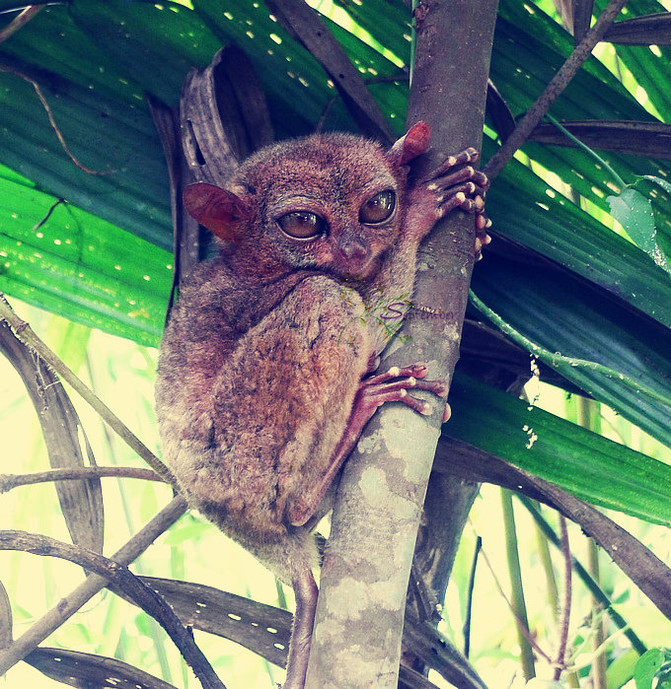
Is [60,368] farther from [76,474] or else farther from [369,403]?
[369,403]

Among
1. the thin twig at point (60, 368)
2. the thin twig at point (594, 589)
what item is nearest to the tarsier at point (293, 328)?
the thin twig at point (60, 368)

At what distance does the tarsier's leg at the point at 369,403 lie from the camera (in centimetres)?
179

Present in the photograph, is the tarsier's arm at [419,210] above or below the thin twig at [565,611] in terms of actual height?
above

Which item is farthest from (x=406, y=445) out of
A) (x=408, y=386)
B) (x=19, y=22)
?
(x=19, y=22)

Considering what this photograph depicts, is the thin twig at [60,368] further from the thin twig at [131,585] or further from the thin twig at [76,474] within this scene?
the thin twig at [131,585]

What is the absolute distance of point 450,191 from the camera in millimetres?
2170

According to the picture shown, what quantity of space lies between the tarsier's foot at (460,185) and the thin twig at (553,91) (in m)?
0.12

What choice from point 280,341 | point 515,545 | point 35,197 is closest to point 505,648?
point 515,545

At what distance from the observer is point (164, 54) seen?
2.80 meters

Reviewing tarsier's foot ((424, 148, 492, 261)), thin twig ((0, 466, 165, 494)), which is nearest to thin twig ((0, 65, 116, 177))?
thin twig ((0, 466, 165, 494))

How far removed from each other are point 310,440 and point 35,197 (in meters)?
1.41

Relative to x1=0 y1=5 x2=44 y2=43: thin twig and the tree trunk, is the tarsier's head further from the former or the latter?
x1=0 y1=5 x2=44 y2=43: thin twig

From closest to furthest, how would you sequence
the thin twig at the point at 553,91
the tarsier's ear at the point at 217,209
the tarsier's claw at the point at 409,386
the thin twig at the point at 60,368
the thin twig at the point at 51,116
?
1. the tarsier's claw at the point at 409,386
2. the thin twig at the point at 553,91
3. the thin twig at the point at 60,368
4. the tarsier's ear at the point at 217,209
5. the thin twig at the point at 51,116

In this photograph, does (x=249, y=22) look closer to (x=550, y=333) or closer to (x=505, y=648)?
(x=550, y=333)
